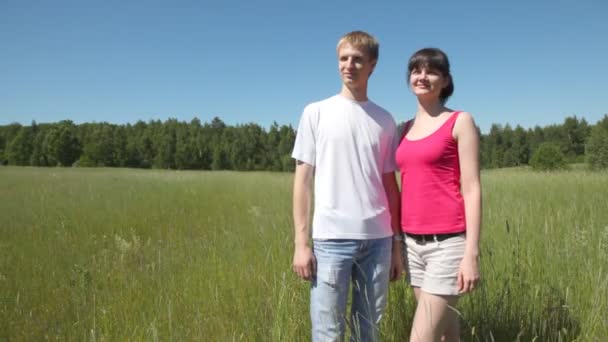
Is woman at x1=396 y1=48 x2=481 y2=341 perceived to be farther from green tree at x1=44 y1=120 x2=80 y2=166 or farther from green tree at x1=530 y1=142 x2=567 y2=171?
green tree at x1=44 y1=120 x2=80 y2=166

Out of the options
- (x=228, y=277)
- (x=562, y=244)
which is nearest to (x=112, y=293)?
(x=228, y=277)

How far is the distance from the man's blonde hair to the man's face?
0.02 meters

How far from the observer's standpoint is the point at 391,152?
189cm

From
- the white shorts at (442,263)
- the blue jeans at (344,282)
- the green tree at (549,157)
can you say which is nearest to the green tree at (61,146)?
the green tree at (549,157)

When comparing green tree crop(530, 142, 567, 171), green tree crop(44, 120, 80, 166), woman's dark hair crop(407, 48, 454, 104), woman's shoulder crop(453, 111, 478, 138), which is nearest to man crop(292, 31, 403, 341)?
woman's dark hair crop(407, 48, 454, 104)

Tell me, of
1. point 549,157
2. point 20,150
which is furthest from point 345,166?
point 20,150

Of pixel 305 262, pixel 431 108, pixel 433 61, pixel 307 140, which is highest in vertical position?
pixel 433 61

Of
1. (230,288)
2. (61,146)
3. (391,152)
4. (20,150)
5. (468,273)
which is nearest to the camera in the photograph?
(468,273)

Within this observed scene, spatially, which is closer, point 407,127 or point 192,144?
point 407,127

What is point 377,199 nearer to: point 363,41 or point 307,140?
point 307,140

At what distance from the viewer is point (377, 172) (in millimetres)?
1785

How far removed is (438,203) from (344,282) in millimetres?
588

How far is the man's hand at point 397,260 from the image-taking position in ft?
6.22

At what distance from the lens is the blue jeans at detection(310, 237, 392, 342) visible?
1701 mm
